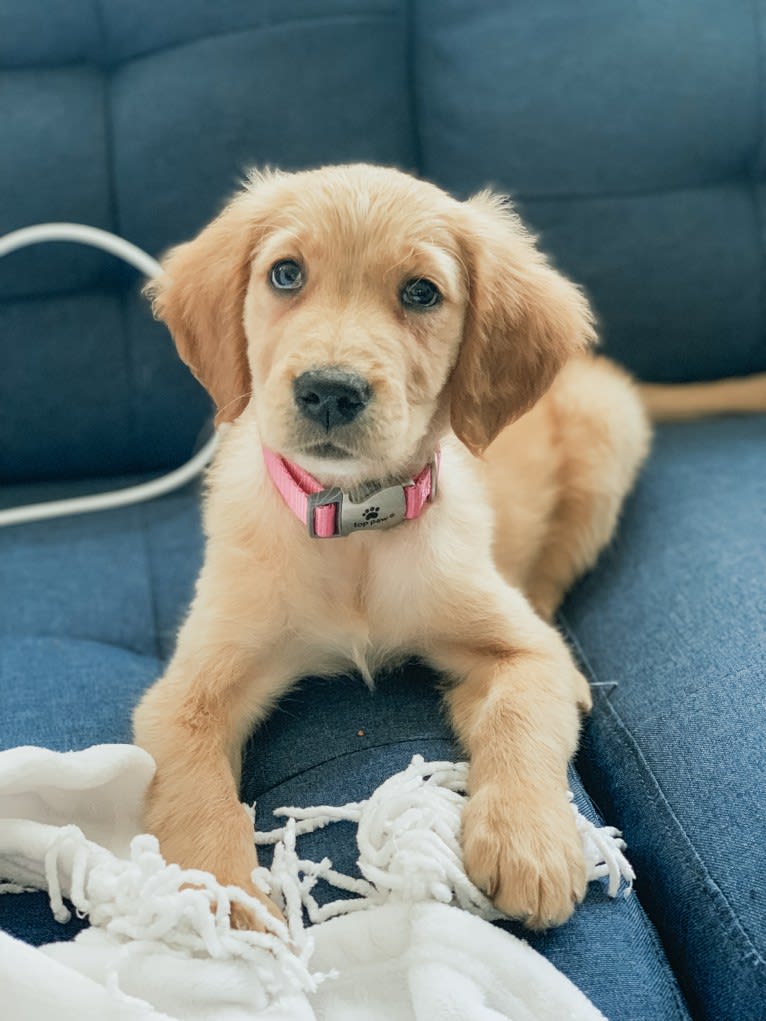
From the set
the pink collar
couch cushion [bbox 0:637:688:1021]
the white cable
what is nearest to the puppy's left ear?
the pink collar

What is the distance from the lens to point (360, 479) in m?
1.60

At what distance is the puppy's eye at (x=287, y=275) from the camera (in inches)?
60.3

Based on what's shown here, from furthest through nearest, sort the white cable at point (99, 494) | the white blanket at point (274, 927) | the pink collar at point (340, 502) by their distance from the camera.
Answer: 1. the white cable at point (99, 494)
2. the pink collar at point (340, 502)
3. the white blanket at point (274, 927)

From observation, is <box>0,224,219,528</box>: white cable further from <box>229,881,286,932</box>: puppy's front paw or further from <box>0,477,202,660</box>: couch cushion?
<box>229,881,286,932</box>: puppy's front paw

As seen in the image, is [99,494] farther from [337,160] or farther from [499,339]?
[499,339]

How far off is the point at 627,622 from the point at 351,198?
3.12ft

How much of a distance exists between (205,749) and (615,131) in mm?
1764

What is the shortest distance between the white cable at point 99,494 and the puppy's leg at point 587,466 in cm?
85

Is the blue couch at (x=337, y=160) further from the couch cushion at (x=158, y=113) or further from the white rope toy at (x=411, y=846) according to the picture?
the white rope toy at (x=411, y=846)

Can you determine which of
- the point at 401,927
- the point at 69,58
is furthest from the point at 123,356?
the point at 401,927

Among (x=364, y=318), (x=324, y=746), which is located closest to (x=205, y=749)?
(x=324, y=746)

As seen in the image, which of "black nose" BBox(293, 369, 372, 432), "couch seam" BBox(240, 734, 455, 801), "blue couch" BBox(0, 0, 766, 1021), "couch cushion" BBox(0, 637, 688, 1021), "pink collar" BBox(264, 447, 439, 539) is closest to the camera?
"couch cushion" BBox(0, 637, 688, 1021)

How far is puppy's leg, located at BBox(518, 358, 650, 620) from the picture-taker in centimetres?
223

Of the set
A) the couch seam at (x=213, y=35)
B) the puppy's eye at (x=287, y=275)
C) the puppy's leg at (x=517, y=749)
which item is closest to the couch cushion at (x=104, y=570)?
the puppy's leg at (x=517, y=749)
